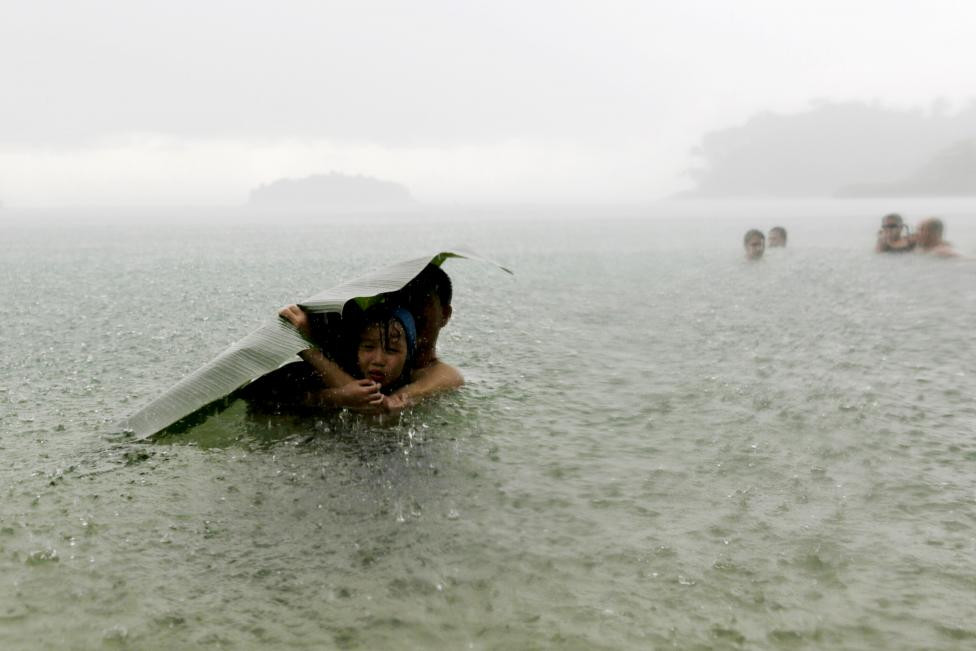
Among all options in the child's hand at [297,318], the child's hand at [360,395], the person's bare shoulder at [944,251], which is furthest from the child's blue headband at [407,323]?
the person's bare shoulder at [944,251]

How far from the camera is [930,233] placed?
73.0ft

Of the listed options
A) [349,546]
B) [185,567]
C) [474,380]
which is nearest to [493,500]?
[349,546]

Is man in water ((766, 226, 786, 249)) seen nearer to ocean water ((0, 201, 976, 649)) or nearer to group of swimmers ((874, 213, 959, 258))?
group of swimmers ((874, 213, 959, 258))

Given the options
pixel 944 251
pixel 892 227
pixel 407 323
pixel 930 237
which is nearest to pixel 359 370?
pixel 407 323

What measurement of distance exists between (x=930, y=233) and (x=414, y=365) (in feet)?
67.4

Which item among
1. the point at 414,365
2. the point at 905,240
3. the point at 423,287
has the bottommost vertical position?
the point at 414,365

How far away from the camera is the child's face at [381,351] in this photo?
6680mm

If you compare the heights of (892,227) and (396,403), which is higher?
(892,227)

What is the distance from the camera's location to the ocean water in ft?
11.7

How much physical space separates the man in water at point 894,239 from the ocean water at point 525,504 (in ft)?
48.3

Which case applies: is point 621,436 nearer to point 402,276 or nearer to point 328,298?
point 402,276

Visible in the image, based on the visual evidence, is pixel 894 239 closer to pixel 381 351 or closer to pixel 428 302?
pixel 428 302

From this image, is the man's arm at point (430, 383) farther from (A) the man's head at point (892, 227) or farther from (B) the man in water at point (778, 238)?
(B) the man in water at point (778, 238)

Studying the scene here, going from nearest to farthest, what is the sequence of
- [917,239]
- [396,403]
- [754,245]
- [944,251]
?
[396,403], [944,251], [917,239], [754,245]
